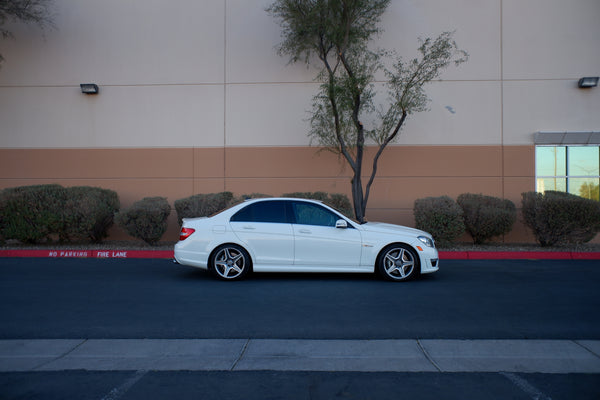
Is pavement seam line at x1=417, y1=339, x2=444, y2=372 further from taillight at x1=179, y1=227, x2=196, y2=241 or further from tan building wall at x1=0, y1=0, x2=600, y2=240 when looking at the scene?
tan building wall at x1=0, y1=0, x2=600, y2=240

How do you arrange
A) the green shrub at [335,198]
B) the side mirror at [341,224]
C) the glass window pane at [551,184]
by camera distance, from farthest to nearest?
the glass window pane at [551,184], the green shrub at [335,198], the side mirror at [341,224]

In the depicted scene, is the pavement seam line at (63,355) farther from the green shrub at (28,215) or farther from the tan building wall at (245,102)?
the tan building wall at (245,102)

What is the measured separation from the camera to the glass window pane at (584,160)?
48.3 ft

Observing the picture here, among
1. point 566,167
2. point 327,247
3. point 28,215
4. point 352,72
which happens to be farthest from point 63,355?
point 566,167

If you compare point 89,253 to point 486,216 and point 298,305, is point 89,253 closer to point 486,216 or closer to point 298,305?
point 298,305

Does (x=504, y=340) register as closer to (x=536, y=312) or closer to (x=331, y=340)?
(x=536, y=312)

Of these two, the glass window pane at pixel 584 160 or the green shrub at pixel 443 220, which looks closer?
the green shrub at pixel 443 220

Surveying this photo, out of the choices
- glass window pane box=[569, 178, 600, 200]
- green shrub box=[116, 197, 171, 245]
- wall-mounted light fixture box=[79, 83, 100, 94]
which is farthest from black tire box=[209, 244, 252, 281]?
glass window pane box=[569, 178, 600, 200]

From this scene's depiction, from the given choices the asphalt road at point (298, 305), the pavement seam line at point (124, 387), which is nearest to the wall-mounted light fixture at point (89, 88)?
the asphalt road at point (298, 305)

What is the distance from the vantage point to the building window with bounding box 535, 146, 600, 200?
48.3 ft

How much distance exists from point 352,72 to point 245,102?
12.2ft

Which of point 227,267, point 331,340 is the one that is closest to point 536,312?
point 331,340

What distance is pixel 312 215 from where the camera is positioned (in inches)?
343

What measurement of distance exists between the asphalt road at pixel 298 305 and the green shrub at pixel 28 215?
9.43 feet
